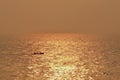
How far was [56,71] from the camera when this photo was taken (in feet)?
346

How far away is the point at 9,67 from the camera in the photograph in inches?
4409

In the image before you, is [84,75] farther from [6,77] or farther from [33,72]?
[6,77]

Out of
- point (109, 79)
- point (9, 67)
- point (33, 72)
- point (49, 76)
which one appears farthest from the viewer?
point (9, 67)

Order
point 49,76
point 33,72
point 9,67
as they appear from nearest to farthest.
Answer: point 49,76, point 33,72, point 9,67

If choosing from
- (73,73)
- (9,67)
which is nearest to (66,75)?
(73,73)

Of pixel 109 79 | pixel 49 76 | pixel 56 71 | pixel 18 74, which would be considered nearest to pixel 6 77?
pixel 18 74

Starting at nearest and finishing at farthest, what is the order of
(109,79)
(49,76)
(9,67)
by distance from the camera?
(109,79)
(49,76)
(9,67)

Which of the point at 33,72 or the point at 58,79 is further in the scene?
the point at 33,72

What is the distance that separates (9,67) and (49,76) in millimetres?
22385

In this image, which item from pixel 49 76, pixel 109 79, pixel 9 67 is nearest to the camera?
pixel 109 79

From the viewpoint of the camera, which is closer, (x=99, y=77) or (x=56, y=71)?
(x=99, y=77)

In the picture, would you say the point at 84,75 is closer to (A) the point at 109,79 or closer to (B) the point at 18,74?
(A) the point at 109,79

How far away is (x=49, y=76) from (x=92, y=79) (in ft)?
41.3

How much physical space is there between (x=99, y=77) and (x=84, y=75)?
5571mm
